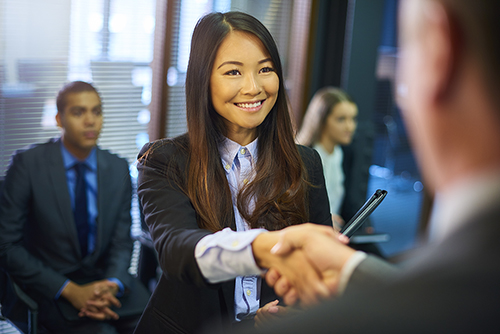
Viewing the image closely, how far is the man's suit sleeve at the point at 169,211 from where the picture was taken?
3.18 feet

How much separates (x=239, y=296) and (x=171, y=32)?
2.38 m

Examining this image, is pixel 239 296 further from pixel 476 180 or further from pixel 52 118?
pixel 52 118

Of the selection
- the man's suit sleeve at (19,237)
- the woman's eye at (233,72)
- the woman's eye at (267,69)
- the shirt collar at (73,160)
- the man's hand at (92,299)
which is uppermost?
the woman's eye at (267,69)

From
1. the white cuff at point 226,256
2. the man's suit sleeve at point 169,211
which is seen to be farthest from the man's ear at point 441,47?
the man's suit sleeve at point 169,211

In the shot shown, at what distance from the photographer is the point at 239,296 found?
1.36 metres

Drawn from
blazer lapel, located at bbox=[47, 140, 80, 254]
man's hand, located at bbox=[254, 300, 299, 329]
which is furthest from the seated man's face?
man's hand, located at bbox=[254, 300, 299, 329]

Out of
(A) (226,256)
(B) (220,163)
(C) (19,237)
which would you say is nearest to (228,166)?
(B) (220,163)

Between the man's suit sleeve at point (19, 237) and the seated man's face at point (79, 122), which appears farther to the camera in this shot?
the seated man's face at point (79, 122)

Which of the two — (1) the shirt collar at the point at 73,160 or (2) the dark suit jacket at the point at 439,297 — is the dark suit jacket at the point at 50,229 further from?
(2) the dark suit jacket at the point at 439,297

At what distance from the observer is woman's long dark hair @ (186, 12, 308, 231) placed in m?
1.31

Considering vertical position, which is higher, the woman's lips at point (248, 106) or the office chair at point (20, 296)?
the woman's lips at point (248, 106)

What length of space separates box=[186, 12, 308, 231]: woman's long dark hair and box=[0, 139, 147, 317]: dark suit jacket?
3.79 ft

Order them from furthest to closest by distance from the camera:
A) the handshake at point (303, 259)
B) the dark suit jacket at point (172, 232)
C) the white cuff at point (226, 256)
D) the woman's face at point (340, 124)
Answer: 1. the woman's face at point (340, 124)
2. the dark suit jacket at point (172, 232)
3. the white cuff at point (226, 256)
4. the handshake at point (303, 259)

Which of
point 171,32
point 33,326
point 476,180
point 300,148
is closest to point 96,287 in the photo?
point 33,326
